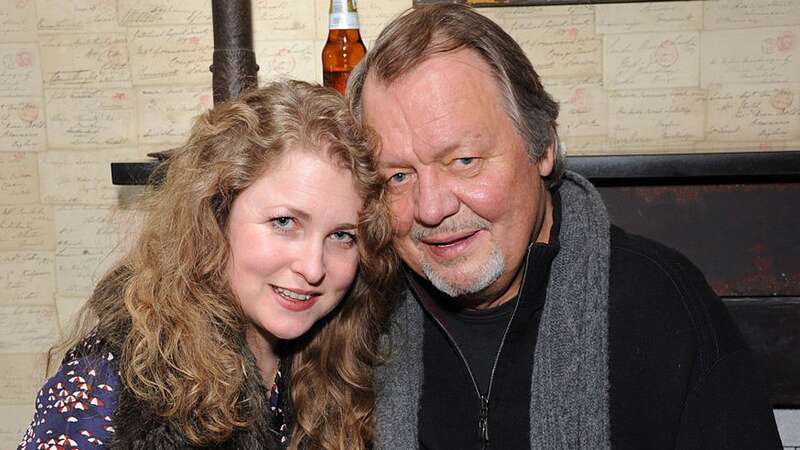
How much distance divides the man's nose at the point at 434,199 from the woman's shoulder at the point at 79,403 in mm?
542

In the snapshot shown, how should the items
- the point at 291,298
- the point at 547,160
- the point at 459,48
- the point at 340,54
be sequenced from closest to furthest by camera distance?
the point at 291,298 → the point at 459,48 → the point at 547,160 → the point at 340,54

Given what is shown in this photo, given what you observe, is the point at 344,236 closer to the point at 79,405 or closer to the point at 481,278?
the point at 481,278

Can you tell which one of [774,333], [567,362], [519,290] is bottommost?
[774,333]

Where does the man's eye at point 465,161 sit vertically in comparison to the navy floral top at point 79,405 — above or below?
above

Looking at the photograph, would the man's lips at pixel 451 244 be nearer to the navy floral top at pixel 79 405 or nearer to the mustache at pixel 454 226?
the mustache at pixel 454 226

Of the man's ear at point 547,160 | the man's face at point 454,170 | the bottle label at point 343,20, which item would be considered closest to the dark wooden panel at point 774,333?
the man's ear at point 547,160

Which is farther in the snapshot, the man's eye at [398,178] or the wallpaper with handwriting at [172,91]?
the wallpaper with handwriting at [172,91]

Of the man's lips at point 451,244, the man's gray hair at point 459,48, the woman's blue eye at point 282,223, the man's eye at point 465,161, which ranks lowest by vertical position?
the man's lips at point 451,244

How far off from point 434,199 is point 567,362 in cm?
37

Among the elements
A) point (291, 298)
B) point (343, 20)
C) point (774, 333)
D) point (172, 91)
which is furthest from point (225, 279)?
point (774, 333)

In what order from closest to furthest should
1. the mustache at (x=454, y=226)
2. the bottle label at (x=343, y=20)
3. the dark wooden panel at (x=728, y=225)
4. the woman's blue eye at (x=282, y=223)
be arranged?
the woman's blue eye at (x=282, y=223)
the mustache at (x=454, y=226)
the bottle label at (x=343, y=20)
the dark wooden panel at (x=728, y=225)

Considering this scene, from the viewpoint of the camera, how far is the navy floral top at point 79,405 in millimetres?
1165

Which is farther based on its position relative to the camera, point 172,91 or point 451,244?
point 172,91

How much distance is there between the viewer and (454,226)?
138 centimetres
